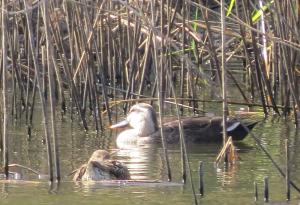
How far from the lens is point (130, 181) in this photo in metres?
7.45

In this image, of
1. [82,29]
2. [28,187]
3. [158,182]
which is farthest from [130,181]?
[82,29]

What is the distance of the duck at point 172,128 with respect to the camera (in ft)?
33.8

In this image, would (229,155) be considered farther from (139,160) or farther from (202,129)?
(202,129)

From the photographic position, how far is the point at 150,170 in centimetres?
838

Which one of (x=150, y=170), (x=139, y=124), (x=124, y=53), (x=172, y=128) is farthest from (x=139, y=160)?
(x=124, y=53)

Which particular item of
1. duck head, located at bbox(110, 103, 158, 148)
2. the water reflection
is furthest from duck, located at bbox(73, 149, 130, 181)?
duck head, located at bbox(110, 103, 158, 148)

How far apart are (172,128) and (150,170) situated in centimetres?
218

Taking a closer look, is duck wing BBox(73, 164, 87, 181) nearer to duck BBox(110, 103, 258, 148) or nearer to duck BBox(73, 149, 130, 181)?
duck BBox(73, 149, 130, 181)

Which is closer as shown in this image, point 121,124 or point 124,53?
point 121,124

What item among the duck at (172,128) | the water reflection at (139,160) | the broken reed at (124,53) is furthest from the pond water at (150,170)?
the broken reed at (124,53)

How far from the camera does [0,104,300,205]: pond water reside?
7.03 m

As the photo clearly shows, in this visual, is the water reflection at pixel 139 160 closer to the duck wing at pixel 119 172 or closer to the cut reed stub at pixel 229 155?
the duck wing at pixel 119 172

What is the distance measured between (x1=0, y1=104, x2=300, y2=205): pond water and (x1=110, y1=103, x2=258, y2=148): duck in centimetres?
13

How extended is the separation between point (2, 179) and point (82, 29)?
2552 millimetres
